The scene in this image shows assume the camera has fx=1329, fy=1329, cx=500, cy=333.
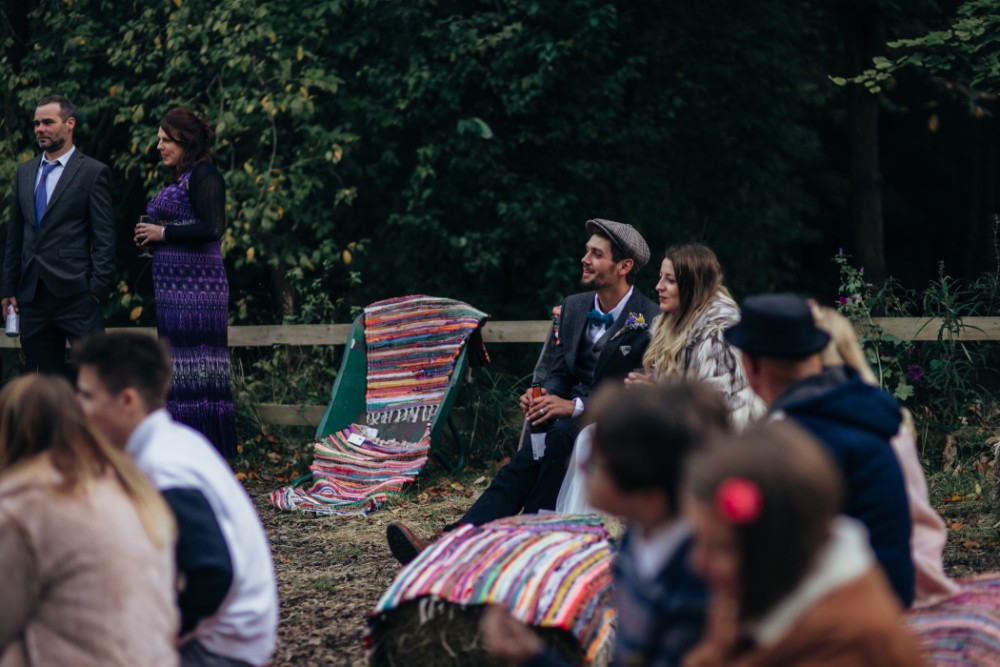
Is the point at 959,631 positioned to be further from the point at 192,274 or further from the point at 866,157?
the point at 866,157

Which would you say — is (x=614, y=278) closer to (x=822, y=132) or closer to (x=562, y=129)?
(x=562, y=129)

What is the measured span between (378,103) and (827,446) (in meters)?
8.11

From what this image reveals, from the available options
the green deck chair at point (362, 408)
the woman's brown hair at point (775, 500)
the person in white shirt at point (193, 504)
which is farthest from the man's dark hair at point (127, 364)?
the green deck chair at point (362, 408)

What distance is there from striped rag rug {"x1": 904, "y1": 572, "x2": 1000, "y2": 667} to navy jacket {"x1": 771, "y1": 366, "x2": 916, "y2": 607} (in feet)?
0.58

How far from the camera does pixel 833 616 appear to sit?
1930 mm

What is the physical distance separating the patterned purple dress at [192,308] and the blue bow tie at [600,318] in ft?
7.82

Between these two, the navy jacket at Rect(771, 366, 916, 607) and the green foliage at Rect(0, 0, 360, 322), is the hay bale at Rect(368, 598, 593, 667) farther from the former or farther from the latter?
the green foliage at Rect(0, 0, 360, 322)

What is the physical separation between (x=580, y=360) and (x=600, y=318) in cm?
23

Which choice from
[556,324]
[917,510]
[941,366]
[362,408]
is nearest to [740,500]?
[917,510]

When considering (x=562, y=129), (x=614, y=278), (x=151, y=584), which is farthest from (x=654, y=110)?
(x=151, y=584)

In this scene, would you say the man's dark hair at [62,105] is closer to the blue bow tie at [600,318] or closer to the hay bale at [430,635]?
the blue bow tie at [600,318]

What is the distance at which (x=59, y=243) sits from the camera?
7.20m

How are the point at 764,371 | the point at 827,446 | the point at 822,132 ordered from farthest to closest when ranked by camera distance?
the point at 822,132, the point at 764,371, the point at 827,446

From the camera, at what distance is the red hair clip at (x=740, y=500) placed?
184cm
